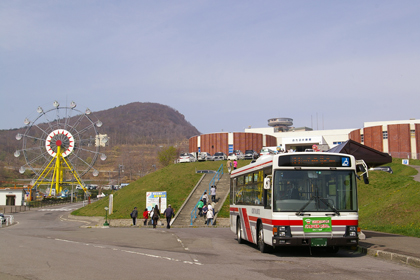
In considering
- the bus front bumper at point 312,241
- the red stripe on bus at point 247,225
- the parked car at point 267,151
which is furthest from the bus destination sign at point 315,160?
the red stripe on bus at point 247,225

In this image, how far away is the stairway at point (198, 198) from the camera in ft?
101

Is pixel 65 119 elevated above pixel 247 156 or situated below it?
above

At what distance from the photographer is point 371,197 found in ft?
96.8

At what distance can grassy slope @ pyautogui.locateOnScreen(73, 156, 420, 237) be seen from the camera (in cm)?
1867

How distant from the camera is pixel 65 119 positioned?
71.1m

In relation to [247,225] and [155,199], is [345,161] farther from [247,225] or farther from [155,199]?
[155,199]

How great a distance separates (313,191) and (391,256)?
8.51 ft

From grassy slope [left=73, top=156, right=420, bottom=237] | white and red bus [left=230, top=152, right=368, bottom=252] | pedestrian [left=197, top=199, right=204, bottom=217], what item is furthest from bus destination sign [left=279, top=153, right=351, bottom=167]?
pedestrian [left=197, top=199, right=204, bottom=217]

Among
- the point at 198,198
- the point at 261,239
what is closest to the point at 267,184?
the point at 261,239

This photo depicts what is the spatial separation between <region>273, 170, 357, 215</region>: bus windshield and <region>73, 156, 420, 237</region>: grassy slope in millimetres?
5083

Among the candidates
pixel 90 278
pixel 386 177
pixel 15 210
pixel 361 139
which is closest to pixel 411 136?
pixel 361 139

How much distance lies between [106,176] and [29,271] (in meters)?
146

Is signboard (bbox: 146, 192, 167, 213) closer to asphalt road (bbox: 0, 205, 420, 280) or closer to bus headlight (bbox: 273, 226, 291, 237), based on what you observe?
asphalt road (bbox: 0, 205, 420, 280)

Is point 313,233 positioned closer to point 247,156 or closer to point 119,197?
point 119,197
